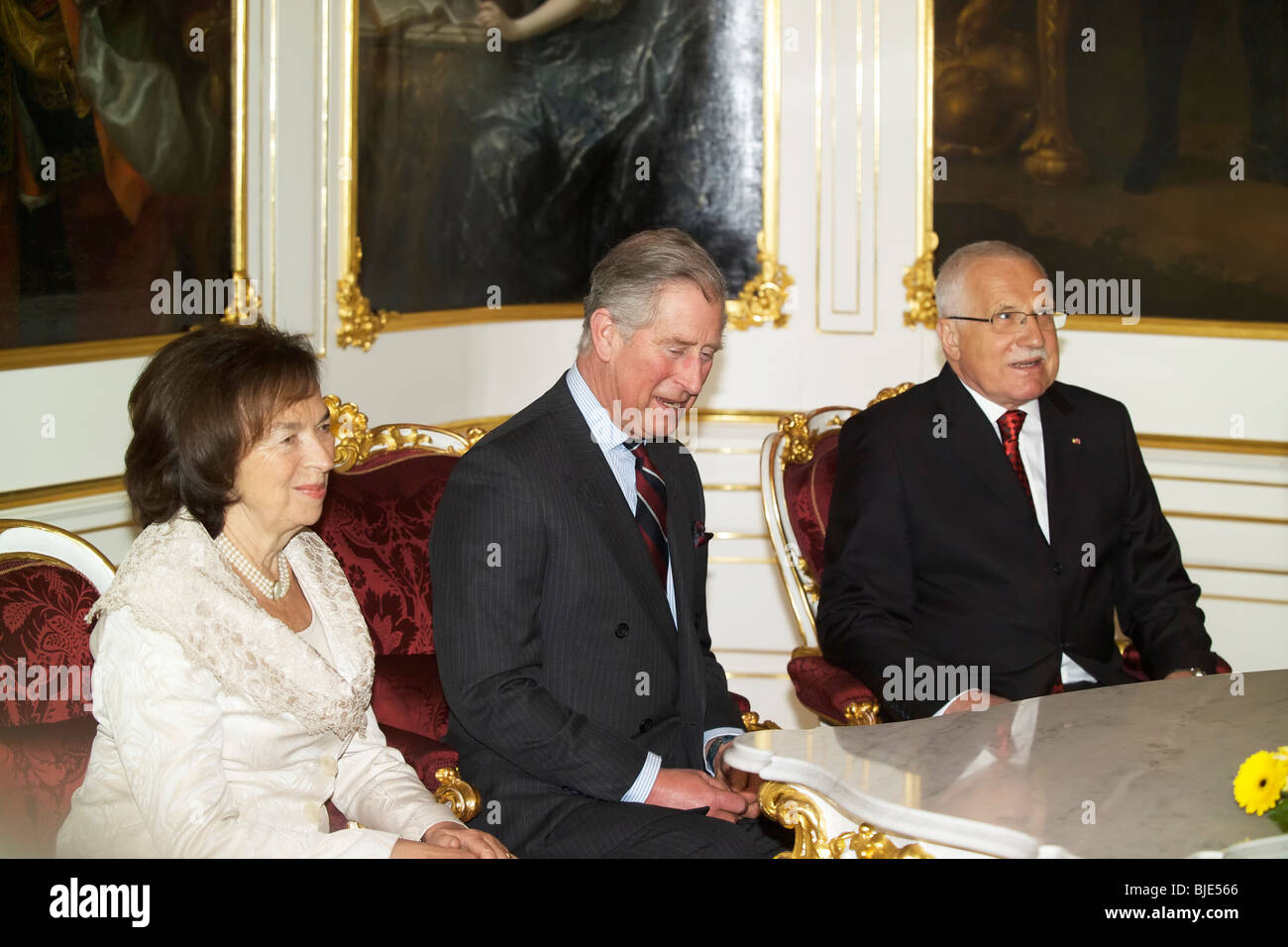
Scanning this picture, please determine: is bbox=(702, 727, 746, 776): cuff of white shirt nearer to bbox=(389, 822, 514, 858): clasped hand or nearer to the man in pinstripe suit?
the man in pinstripe suit

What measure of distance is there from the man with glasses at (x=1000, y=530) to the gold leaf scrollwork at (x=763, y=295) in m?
2.86

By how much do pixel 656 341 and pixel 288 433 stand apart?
0.83m

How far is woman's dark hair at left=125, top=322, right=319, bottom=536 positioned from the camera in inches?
96.8

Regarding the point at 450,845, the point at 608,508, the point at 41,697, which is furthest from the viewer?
the point at 608,508

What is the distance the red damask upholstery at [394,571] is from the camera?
137 inches

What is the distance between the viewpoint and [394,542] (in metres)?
3.70

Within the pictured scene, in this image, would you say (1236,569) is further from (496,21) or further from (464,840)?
(464,840)

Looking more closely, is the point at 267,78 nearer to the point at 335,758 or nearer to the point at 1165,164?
the point at 335,758

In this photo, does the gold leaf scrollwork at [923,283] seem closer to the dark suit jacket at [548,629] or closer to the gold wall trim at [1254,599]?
the gold wall trim at [1254,599]

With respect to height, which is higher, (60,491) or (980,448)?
(980,448)

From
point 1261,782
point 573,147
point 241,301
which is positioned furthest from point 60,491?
point 573,147

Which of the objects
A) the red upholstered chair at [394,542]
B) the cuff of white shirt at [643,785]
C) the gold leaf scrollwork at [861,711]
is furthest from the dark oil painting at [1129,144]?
the cuff of white shirt at [643,785]

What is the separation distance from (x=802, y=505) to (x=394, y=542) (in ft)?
4.16

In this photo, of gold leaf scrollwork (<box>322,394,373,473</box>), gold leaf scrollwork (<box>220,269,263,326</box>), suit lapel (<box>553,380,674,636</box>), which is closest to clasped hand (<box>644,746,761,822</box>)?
suit lapel (<box>553,380,674,636</box>)
